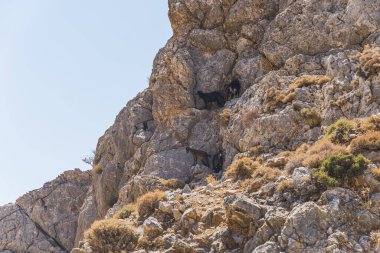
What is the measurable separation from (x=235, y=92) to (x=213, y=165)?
746cm

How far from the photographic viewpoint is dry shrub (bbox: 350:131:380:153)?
2338 centimetres

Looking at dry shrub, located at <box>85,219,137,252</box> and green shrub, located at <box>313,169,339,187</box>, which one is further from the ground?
dry shrub, located at <box>85,219,137,252</box>

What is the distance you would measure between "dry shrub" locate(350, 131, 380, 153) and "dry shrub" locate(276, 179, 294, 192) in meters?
3.46

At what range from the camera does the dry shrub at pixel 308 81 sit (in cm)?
3357

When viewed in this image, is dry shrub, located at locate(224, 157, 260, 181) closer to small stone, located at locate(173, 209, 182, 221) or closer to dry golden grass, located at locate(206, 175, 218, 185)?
dry golden grass, located at locate(206, 175, 218, 185)

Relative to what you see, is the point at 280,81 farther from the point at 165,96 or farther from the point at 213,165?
the point at 165,96

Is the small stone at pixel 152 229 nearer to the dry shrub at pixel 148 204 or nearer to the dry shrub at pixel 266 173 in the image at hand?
the dry shrub at pixel 148 204

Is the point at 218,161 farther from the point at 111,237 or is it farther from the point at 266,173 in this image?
the point at 111,237

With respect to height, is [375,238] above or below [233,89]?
below

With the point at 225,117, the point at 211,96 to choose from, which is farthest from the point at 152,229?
the point at 211,96

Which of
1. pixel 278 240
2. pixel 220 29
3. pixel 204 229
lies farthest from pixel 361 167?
pixel 220 29

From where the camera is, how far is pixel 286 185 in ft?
76.3

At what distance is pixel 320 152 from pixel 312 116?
6.89 meters

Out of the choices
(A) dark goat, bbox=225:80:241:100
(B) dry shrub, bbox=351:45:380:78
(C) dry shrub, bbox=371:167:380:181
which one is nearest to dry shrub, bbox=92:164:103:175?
(A) dark goat, bbox=225:80:241:100
